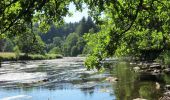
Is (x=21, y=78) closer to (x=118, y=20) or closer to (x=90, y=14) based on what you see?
(x=118, y=20)

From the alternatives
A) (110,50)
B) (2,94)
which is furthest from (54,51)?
(110,50)

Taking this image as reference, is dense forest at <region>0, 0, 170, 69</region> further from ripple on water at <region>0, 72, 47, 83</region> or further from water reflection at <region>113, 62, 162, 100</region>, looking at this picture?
ripple on water at <region>0, 72, 47, 83</region>

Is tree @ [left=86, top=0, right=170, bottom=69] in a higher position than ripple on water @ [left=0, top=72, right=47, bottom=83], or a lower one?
higher

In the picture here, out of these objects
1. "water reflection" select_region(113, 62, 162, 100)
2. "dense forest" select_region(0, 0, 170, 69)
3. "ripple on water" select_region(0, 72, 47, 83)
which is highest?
"dense forest" select_region(0, 0, 170, 69)

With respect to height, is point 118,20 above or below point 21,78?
above

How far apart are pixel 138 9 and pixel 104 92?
19.1 meters

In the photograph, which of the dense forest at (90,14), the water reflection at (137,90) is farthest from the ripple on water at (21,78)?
the dense forest at (90,14)

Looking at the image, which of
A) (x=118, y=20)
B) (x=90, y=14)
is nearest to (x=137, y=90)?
(x=118, y=20)

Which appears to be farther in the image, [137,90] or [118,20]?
[137,90]

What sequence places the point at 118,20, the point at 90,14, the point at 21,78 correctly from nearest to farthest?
the point at 90,14 < the point at 118,20 < the point at 21,78

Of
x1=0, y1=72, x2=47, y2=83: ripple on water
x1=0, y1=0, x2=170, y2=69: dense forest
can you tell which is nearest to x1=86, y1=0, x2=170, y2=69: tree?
x1=0, y1=0, x2=170, y2=69: dense forest

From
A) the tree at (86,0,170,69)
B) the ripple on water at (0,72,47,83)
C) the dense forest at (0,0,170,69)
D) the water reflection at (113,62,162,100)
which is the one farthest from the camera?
the ripple on water at (0,72,47,83)

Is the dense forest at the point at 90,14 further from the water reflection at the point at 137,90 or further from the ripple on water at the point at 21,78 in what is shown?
the ripple on water at the point at 21,78

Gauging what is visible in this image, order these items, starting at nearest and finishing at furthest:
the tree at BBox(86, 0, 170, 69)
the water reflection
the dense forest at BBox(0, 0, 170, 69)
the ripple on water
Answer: the dense forest at BBox(0, 0, 170, 69)
the tree at BBox(86, 0, 170, 69)
the water reflection
the ripple on water
